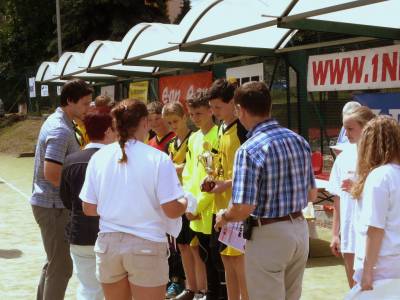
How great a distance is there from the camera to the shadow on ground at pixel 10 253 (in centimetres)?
771

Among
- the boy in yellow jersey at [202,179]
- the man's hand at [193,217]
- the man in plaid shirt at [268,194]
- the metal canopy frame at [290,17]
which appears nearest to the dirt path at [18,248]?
the boy in yellow jersey at [202,179]

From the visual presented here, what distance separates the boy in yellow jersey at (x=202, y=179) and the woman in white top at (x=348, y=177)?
1051 millimetres

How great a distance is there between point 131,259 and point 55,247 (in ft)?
4.48

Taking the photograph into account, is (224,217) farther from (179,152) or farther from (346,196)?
(179,152)

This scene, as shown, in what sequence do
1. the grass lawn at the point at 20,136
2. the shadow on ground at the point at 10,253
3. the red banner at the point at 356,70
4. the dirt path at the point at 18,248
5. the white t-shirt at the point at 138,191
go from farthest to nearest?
the grass lawn at the point at 20,136, the shadow on ground at the point at 10,253, the red banner at the point at 356,70, the dirt path at the point at 18,248, the white t-shirt at the point at 138,191

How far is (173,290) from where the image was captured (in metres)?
5.93

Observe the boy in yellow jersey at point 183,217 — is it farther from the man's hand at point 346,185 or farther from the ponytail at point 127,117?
the ponytail at point 127,117

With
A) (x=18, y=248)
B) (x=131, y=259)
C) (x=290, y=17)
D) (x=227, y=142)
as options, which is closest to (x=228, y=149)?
(x=227, y=142)

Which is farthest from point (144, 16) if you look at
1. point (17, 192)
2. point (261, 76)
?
point (261, 76)

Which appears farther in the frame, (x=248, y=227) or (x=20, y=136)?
(x=20, y=136)

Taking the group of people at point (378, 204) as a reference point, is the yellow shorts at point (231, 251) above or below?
below

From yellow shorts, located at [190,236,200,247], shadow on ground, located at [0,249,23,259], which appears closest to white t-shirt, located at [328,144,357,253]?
yellow shorts, located at [190,236,200,247]

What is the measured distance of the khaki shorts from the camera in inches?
135

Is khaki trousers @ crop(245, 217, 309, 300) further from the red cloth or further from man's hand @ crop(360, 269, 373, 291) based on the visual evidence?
the red cloth
